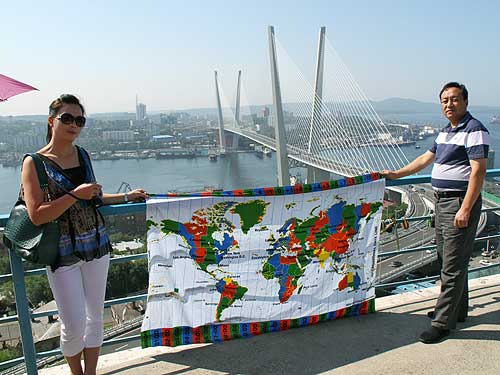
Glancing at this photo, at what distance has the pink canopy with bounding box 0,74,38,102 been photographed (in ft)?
5.81

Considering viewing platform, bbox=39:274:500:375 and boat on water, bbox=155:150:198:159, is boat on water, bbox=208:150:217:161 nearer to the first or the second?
boat on water, bbox=155:150:198:159

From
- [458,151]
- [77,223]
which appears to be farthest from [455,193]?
[77,223]

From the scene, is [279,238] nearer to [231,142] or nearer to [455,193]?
[455,193]

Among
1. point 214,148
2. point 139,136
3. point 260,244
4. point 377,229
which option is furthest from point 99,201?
point 139,136

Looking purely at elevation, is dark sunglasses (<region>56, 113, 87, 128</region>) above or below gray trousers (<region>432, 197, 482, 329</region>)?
above

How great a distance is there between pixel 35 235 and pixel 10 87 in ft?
2.72

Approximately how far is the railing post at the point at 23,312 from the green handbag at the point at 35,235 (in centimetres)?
20

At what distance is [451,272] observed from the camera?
1826mm

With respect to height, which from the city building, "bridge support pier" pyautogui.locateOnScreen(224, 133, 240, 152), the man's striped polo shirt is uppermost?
the city building

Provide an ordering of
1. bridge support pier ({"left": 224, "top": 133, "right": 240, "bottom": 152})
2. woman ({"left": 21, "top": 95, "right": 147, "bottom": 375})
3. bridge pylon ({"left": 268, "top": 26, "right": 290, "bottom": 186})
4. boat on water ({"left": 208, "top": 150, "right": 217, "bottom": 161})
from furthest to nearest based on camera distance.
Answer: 1. boat on water ({"left": 208, "top": 150, "right": 217, "bottom": 161})
2. bridge support pier ({"left": 224, "top": 133, "right": 240, "bottom": 152})
3. bridge pylon ({"left": 268, "top": 26, "right": 290, "bottom": 186})
4. woman ({"left": 21, "top": 95, "right": 147, "bottom": 375})

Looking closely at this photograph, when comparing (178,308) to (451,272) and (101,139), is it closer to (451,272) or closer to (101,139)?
(451,272)

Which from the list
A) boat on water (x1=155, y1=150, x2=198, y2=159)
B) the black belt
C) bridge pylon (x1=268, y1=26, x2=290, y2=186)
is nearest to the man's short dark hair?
the black belt

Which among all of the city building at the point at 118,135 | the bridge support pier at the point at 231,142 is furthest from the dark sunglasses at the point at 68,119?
the city building at the point at 118,135

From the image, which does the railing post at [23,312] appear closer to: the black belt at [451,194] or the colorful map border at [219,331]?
the colorful map border at [219,331]
